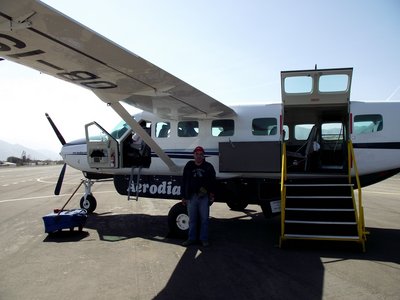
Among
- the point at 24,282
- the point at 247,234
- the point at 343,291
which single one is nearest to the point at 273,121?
the point at 247,234

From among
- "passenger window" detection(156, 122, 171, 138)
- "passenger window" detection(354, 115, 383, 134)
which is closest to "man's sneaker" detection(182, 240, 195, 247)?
"passenger window" detection(156, 122, 171, 138)

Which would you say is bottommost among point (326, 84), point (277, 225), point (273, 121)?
point (277, 225)

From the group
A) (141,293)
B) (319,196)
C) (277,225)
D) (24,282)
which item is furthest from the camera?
(277,225)

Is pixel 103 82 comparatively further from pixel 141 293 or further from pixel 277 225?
pixel 277 225

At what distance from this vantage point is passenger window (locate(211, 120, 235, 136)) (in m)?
9.35

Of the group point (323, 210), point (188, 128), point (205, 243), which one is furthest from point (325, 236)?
point (188, 128)

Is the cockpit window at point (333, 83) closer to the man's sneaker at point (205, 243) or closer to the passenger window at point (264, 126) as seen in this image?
the passenger window at point (264, 126)

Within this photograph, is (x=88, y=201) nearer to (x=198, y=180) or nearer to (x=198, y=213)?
(x=198, y=213)

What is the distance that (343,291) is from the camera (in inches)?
191

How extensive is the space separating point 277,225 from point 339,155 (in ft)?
8.11

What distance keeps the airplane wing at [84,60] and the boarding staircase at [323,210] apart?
2.63m

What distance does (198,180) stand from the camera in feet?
24.7

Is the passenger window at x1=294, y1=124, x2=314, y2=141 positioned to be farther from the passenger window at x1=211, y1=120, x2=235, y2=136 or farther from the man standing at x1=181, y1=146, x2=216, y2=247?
the man standing at x1=181, y1=146, x2=216, y2=247

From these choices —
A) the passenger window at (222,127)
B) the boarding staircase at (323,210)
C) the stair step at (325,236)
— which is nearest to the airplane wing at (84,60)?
the passenger window at (222,127)
